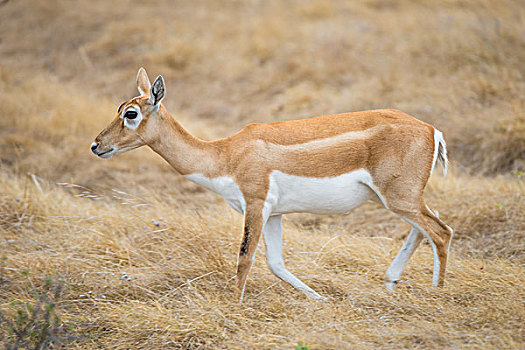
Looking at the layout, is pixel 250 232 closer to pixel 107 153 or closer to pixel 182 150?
pixel 182 150

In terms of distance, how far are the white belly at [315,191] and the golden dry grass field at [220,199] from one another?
0.69 meters

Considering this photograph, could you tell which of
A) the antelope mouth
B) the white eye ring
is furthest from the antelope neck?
the antelope mouth

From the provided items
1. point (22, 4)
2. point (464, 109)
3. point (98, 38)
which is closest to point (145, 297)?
point (464, 109)

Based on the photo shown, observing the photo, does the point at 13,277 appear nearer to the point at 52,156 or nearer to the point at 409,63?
the point at 52,156

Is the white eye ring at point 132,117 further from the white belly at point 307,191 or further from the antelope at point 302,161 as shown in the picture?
the white belly at point 307,191

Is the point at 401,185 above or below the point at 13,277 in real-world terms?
above

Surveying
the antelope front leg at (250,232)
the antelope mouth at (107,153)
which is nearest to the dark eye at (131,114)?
the antelope mouth at (107,153)

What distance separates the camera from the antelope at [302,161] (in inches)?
159

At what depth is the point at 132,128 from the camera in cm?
416

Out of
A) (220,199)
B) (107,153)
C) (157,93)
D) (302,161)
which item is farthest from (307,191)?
(220,199)

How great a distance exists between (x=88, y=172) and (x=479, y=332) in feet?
18.3

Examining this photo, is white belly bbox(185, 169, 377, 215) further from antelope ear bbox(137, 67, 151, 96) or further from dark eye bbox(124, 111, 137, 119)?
antelope ear bbox(137, 67, 151, 96)

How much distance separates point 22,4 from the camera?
1441cm

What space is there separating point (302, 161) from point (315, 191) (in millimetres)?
230
